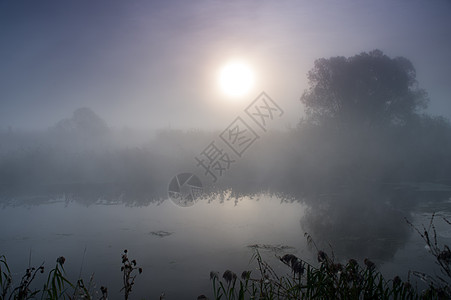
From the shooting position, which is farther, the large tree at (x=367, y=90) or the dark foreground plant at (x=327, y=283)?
the large tree at (x=367, y=90)

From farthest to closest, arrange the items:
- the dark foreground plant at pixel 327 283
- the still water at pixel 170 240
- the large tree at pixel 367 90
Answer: the large tree at pixel 367 90
the still water at pixel 170 240
the dark foreground plant at pixel 327 283

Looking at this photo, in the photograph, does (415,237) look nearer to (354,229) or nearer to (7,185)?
(354,229)

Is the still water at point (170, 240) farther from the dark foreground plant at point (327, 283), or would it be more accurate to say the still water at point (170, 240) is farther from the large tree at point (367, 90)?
the large tree at point (367, 90)

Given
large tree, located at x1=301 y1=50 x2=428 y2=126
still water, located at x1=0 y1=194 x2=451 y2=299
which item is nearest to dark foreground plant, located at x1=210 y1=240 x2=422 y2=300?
still water, located at x1=0 y1=194 x2=451 y2=299

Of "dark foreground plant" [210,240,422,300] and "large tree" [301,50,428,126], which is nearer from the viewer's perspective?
"dark foreground plant" [210,240,422,300]

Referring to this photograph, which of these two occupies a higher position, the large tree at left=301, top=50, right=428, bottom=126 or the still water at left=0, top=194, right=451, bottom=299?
the large tree at left=301, top=50, right=428, bottom=126

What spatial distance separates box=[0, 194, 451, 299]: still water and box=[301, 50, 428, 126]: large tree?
45.8 feet

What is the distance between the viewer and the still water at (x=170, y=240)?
5477mm

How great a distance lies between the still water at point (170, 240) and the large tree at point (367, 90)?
549 inches

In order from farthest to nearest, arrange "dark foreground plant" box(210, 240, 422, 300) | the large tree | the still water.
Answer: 1. the large tree
2. the still water
3. "dark foreground plant" box(210, 240, 422, 300)

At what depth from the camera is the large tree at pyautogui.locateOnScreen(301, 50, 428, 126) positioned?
75.4ft

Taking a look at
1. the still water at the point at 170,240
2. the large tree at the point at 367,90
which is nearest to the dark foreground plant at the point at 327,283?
the still water at the point at 170,240

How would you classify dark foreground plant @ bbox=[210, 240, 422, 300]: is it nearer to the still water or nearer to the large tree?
the still water

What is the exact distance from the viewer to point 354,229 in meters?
8.13
